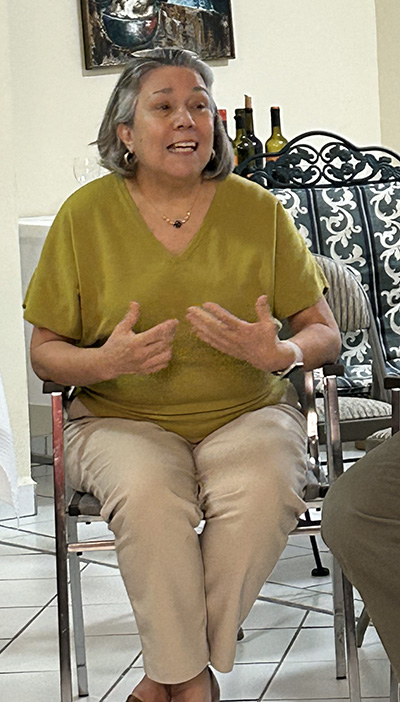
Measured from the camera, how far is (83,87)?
492 centimetres

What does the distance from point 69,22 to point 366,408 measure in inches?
107

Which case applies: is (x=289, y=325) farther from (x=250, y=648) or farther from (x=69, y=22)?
(x=69, y=22)

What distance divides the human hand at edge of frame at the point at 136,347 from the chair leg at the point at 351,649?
55 centimetres

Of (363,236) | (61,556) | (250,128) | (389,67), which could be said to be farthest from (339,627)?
(389,67)

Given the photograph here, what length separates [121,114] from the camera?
7.44 feet

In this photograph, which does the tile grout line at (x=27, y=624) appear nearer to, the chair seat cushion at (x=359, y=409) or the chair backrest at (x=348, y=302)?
the chair seat cushion at (x=359, y=409)

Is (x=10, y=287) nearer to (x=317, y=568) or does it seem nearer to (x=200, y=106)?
(x=317, y=568)

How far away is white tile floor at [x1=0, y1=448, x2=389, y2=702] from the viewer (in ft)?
7.34

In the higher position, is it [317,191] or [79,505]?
[317,191]

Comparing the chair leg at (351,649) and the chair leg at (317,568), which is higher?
the chair leg at (351,649)

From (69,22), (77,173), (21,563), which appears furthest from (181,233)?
(69,22)

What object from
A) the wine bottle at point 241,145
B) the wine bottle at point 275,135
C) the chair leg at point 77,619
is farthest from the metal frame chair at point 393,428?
the wine bottle at point 275,135

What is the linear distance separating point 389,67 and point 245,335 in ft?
12.4

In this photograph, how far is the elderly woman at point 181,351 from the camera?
6.25 ft
